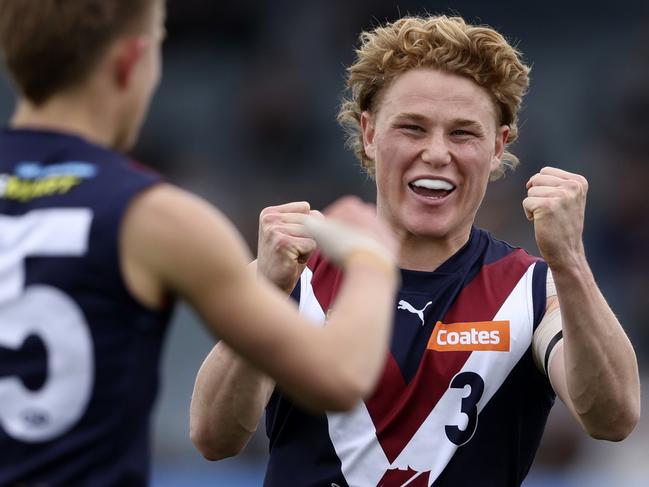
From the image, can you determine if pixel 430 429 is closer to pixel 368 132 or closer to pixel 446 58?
pixel 368 132

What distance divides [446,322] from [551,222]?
56 centimetres

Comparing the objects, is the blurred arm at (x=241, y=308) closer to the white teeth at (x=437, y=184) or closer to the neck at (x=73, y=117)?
the neck at (x=73, y=117)

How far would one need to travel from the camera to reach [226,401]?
4.34 metres

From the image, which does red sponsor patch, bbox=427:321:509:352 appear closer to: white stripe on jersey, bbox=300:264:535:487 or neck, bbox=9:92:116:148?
white stripe on jersey, bbox=300:264:535:487

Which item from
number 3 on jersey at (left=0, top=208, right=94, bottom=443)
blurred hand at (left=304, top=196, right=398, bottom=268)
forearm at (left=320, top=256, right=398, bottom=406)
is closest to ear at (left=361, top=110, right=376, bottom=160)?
blurred hand at (left=304, top=196, right=398, bottom=268)

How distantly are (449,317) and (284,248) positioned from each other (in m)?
0.68

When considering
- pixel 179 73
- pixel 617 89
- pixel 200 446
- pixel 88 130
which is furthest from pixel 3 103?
pixel 88 130

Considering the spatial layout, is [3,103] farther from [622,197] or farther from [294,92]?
[622,197]

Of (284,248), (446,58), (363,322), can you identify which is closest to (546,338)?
(284,248)

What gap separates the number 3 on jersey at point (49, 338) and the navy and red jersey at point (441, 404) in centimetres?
174

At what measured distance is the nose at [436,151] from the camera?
4.46 meters

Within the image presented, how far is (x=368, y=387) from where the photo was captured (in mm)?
2762

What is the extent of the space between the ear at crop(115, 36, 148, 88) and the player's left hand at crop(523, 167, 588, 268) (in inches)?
67.3

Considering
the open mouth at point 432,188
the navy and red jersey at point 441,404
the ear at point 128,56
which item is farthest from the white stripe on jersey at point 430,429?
the ear at point 128,56
